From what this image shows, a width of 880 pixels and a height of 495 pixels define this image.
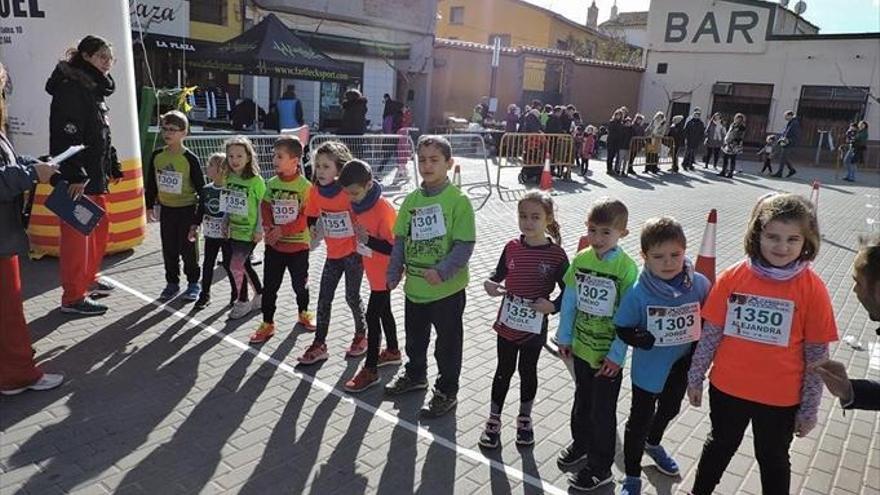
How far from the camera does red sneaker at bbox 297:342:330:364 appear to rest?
4899mm

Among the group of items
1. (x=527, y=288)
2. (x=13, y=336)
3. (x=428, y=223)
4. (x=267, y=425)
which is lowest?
(x=267, y=425)

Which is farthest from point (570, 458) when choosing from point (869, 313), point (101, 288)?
point (101, 288)

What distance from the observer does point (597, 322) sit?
11.1 feet

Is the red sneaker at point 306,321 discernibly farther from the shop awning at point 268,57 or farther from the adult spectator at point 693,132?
the adult spectator at point 693,132

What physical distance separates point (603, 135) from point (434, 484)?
26.5 meters

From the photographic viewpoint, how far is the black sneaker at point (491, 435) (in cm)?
390

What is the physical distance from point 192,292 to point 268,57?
7.13 meters

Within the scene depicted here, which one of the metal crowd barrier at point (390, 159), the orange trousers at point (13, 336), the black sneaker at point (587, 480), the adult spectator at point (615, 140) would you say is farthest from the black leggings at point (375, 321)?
the adult spectator at point (615, 140)

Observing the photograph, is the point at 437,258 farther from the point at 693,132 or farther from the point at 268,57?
the point at 693,132

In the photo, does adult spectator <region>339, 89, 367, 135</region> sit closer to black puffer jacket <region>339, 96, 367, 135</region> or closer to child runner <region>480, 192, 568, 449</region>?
black puffer jacket <region>339, 96, 367, 135</region>

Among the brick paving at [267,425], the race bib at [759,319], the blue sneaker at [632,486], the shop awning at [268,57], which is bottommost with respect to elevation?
the brick paving at [267,425]

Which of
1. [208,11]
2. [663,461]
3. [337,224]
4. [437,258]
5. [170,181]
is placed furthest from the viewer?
[208,11]

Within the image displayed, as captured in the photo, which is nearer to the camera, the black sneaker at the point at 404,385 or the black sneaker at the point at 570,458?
the black sneaker at the point at 570,458

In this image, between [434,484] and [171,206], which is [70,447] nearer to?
[434,484]
